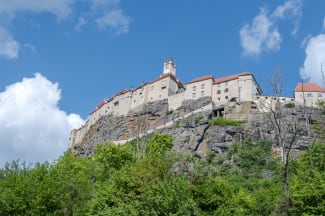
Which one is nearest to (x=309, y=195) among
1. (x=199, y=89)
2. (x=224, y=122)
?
(x=224, y=122)

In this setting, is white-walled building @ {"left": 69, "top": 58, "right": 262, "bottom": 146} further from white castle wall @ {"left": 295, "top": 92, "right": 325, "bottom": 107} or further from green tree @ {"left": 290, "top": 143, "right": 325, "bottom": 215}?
green tree @ {"left": 290, "top": 143, "right": 325, "bottom": 215}

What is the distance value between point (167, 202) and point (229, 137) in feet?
164

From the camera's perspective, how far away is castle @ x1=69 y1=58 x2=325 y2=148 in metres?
83.1

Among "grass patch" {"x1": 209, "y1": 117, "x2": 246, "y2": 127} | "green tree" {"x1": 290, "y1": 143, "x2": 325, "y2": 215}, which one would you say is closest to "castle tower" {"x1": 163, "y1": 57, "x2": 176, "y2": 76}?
"grass patch" {"x1": 209, "y1": 117, "x2": 246, "y2": 127}

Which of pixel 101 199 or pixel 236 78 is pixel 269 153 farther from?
pixel 101 199

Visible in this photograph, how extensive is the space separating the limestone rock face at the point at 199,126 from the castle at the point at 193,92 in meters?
1.86

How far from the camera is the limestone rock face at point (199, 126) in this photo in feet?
236

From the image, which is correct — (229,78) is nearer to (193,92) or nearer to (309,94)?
(193,92)

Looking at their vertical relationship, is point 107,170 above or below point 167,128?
below

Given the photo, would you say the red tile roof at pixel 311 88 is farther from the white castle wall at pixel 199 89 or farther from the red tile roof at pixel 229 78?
the white castle wall at pixel 199 89

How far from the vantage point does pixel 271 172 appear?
60.1 metres

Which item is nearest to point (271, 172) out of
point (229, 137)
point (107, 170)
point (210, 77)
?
point (229, 137)

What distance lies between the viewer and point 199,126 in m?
77.9

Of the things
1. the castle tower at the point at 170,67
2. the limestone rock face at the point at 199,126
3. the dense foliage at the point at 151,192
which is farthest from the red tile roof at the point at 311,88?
the dense foliage at the point at 151,192
